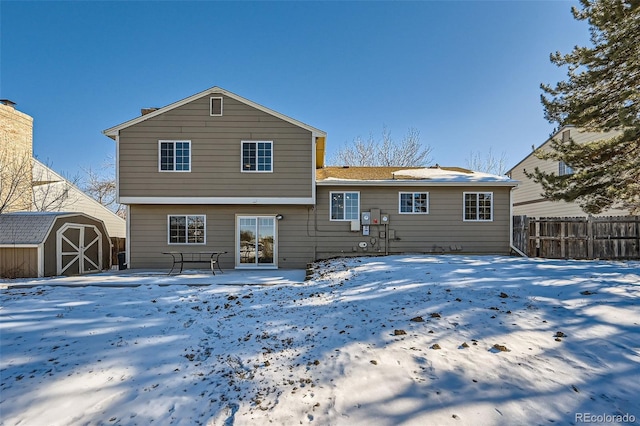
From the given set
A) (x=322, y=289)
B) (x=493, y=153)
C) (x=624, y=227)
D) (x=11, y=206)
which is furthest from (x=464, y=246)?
(x=493, y=153)

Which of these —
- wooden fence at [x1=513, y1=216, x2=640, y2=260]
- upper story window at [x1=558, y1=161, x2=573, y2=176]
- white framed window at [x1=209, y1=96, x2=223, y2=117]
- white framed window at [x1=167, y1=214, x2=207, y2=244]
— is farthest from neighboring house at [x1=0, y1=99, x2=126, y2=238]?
upper story window at [x1=558, y1=161, x2=573, y2=176]

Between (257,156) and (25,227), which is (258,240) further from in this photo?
(25,227)

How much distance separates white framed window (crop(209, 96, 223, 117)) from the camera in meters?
10.6

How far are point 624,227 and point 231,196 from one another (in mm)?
13815

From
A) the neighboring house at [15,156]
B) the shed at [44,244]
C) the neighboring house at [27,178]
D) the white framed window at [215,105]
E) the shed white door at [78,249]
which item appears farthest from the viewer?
the neighboring house at [27,178]

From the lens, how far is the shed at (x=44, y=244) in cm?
897

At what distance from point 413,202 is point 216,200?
741 cm

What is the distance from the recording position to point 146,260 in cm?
1072

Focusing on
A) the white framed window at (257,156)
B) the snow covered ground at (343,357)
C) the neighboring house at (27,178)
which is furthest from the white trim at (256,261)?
the neighboring house at (27,178)

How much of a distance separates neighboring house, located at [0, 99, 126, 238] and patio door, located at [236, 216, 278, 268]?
1014 centimetres

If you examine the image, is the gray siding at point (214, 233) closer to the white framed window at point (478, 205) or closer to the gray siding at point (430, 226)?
the gray siding at point (430, 226)

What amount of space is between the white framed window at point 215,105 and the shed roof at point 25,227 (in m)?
6.01

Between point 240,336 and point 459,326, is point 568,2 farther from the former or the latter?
point 240,336

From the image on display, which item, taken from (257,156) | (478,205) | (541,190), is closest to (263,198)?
(257,156)
